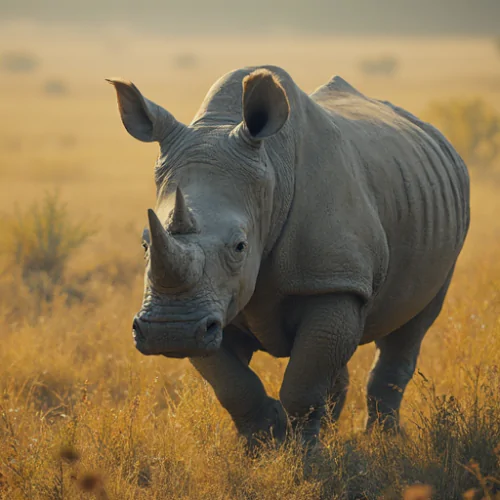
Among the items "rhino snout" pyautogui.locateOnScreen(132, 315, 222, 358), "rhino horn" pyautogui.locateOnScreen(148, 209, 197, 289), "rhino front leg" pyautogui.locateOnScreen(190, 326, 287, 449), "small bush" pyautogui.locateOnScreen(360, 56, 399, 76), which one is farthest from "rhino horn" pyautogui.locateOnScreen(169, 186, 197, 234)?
"small bush" pyautogui.locateOnScreen(360, 56, 399, 76)

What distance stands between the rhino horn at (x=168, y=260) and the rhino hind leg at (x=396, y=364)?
244 centimetres

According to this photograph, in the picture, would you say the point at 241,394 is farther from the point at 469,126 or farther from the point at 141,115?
the point at 469,126

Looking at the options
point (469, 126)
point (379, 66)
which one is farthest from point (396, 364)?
point (379, 66)

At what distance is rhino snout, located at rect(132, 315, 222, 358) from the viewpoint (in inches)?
139

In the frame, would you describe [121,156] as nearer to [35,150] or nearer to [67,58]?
[35,150]

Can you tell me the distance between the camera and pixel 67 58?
8331 cm

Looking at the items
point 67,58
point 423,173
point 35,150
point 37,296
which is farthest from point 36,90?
point 423,173

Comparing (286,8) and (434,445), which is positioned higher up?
(286,8)

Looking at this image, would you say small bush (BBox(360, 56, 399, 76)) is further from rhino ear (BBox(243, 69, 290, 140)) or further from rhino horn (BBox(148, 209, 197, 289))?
rhino horn (BBox(148, 209, 197, 289))

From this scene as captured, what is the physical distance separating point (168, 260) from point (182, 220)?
26 centimetres

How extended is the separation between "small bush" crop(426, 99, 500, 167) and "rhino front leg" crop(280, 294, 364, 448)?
1816 centimetres

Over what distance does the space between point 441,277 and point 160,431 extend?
180cm

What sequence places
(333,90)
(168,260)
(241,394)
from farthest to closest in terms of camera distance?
1. (333,90)
2. (241,394)
3. (168,260)

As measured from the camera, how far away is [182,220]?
145 inches
